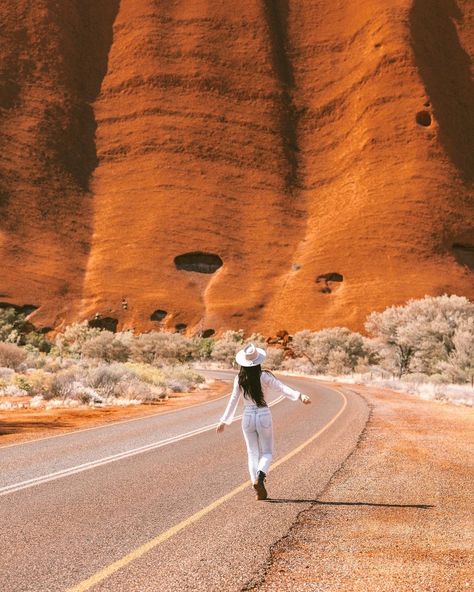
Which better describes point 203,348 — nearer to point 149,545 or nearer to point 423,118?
point 423,118

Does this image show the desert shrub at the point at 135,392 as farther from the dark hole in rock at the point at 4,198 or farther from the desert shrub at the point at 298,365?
the dark hole in rock at the point at 4,198

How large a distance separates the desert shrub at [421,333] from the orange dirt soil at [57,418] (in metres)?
19.7

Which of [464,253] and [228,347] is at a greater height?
[464,253]

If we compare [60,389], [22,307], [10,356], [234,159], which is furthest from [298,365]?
[60,389]

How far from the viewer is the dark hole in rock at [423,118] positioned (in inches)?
3408

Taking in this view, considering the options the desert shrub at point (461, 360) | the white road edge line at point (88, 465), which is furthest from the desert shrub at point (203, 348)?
the white road edge line at point (88, 465)

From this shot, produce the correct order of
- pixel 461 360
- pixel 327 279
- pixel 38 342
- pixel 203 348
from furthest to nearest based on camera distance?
pixel 327 279, pixel 203 348, pixel 38 342, pixel 461 360

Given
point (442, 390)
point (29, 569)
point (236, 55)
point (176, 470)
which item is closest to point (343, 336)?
point (442, 390)

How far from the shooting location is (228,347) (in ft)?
228

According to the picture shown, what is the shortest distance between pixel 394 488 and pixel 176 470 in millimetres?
2874

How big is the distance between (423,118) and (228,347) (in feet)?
143

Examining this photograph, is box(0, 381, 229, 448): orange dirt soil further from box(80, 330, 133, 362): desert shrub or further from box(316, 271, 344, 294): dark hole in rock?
box(316, 271, 344, 294): dark hole in rock

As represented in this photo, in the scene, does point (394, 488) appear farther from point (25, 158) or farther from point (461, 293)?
point (25, 158)

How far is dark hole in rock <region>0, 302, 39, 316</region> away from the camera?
77625 mm
